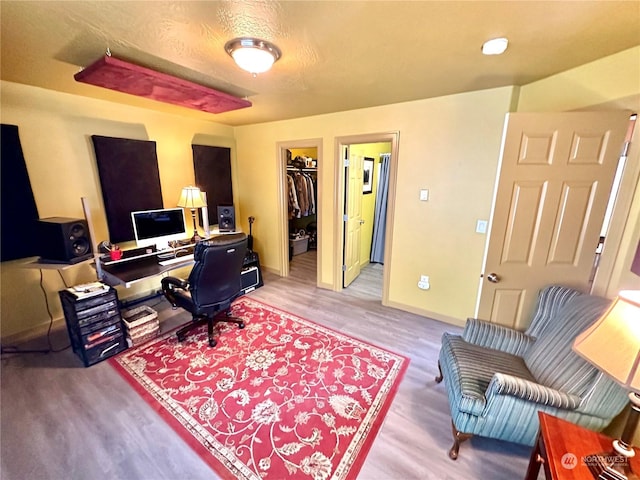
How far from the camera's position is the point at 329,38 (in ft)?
4.80

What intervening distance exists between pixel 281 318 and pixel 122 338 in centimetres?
150

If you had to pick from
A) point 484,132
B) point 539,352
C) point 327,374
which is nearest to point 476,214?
point 484,132

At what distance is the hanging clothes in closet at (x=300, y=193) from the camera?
15.5 ft

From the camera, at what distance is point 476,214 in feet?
8.43

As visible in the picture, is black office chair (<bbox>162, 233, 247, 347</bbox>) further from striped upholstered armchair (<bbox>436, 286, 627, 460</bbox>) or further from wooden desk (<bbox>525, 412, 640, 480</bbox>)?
wooden desk (<bbox>525, 412, 640, 480</bbox>)

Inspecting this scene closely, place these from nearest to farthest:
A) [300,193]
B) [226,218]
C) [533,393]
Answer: [533,393]
[226,218]
[300,193]

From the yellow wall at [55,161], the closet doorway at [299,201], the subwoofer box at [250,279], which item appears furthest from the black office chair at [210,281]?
the closet doorway at [299,201]

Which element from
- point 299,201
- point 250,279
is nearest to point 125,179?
point 250,279

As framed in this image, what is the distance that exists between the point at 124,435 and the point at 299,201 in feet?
13.0

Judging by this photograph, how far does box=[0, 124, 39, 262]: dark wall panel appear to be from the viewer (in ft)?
7.34

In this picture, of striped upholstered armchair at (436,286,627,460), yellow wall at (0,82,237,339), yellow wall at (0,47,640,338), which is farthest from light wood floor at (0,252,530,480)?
yellow wall at (0,47,640,338)

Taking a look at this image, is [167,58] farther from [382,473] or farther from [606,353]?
[382,473]

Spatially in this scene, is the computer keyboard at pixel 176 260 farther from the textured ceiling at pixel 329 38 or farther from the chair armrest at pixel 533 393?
the chair armrest at pixel 533 393

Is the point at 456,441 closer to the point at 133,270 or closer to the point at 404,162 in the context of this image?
the point at 404,162
